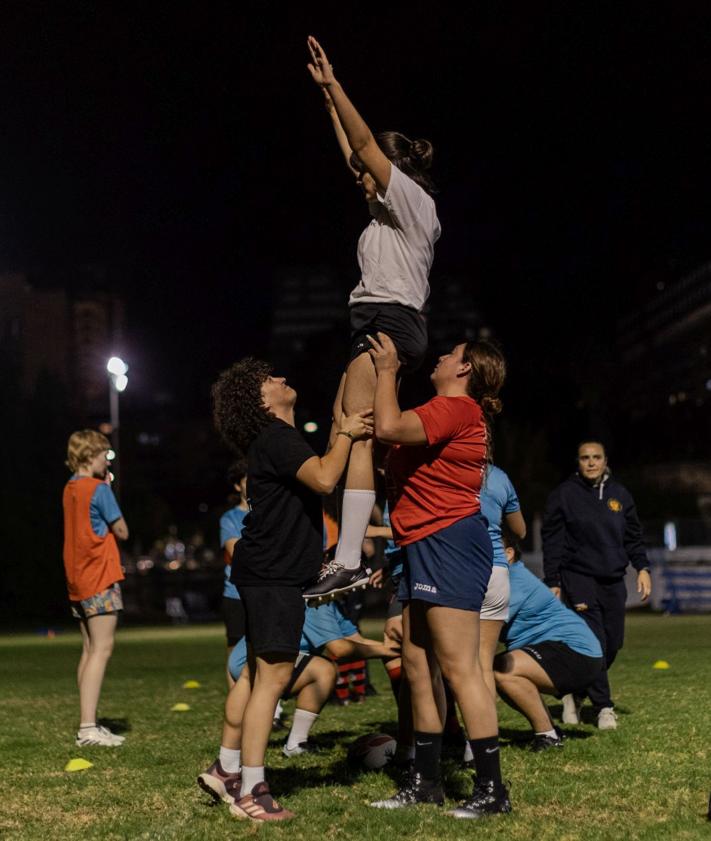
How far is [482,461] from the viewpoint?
251 inches

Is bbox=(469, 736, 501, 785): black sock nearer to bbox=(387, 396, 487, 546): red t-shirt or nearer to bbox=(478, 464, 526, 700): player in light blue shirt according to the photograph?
bbox=(478, 464, 526, 700): player in light blue shirt

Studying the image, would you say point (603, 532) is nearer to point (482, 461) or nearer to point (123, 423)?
point (482, 461)

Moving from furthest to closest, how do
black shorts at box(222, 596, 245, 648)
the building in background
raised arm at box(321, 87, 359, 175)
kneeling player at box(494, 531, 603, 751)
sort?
1. the building in background
2. black shorts at box(222, 596, 245, 648)
3. kneeling player at box(494, 531, 603, 751)
4. raised arm at box(321, 87, 359, 175)

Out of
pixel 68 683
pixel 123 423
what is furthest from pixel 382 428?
pixel 123 423

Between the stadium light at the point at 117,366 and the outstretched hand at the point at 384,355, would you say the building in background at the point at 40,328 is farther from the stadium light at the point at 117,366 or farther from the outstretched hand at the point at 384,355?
the outstretched hand at the point at 384,355

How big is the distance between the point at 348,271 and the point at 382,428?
2014 inches

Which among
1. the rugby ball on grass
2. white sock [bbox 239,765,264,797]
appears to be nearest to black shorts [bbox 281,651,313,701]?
the rugby ball on grass

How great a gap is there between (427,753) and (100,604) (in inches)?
152

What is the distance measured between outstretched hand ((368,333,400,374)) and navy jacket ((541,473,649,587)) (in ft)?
14.3

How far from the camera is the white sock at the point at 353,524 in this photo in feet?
21.2

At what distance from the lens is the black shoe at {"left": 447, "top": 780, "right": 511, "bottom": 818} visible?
19.5ft

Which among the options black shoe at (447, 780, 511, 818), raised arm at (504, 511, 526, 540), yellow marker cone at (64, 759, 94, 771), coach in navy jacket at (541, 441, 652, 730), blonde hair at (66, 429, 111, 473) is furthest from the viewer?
coach in navy jacket at (541, 441, 652, 730)

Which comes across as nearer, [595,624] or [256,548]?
[256,548]

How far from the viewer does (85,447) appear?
9531mm
